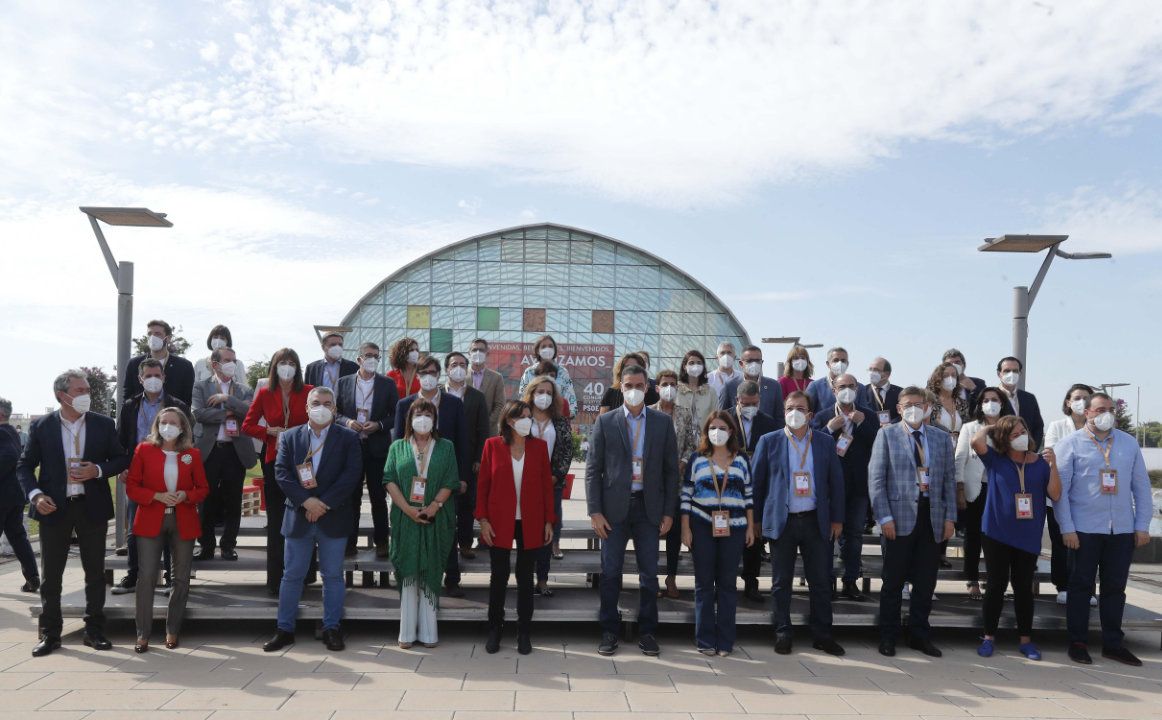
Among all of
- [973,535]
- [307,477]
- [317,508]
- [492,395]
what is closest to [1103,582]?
[973,535]

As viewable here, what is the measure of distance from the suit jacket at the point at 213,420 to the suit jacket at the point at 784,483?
4.40 meters

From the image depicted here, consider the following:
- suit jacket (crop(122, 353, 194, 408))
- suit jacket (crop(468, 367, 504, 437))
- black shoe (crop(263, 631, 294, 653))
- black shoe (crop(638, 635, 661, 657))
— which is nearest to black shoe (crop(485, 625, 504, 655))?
black shoe (crop(638, 635, 661, 657))

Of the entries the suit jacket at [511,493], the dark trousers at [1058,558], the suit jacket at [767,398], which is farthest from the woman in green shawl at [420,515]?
the dark trousers at [1058,558]

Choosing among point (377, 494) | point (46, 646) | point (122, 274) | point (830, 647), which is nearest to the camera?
point (46, 646)

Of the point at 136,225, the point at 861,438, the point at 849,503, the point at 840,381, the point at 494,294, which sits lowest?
the point at 849,503

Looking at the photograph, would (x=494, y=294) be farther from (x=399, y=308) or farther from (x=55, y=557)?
(x=55, y=557)

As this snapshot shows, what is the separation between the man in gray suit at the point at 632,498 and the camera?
6.20 m

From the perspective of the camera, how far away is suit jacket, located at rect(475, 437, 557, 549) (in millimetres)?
6086

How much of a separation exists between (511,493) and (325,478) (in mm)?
1413

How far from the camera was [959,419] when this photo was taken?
740 centimetres

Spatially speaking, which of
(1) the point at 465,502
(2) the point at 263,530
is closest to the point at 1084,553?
(1) the point at 465,502

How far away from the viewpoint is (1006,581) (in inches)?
253

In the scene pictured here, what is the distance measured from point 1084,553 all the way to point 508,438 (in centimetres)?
455

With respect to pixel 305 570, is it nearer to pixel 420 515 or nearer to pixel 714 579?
pixel 420 515
